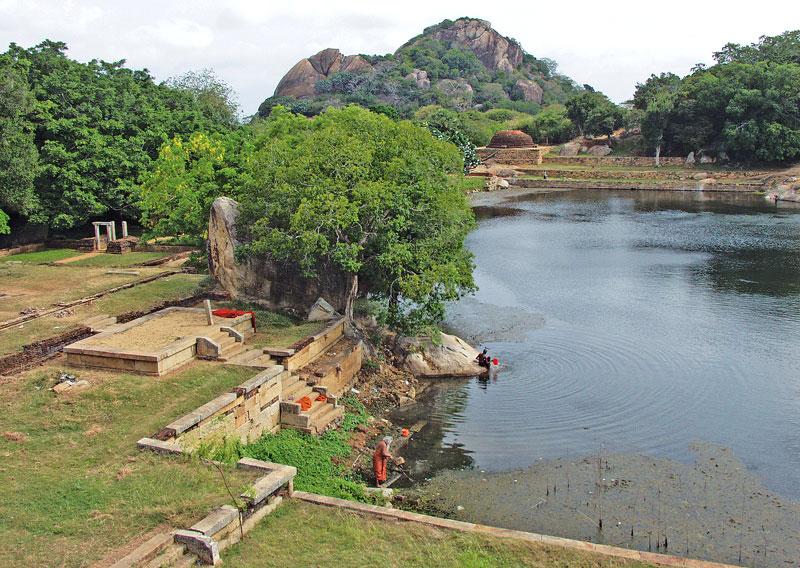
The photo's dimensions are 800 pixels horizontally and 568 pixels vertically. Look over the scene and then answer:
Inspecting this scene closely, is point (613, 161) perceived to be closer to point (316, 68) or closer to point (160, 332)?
point (160, 332)

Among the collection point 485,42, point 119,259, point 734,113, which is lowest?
point 119,259

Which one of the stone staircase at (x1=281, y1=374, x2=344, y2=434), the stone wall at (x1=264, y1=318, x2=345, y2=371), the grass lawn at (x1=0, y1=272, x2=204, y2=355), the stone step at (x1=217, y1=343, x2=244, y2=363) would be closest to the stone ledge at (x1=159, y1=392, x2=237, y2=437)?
the stone staircase at (x1=281, y1=374, x2=344, y2=434)

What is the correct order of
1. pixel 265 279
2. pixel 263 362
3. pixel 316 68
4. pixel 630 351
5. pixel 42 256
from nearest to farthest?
1. pixel 263 362
2. pixel 265 279
3. pixel 630 351
4. pixel 42 256
5. pixel 316 68

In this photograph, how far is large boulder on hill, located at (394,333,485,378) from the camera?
85.4 ft

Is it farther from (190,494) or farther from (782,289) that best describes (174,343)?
(782,289)

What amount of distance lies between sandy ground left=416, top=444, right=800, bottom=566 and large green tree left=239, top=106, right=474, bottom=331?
7.75 m

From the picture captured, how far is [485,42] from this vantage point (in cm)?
18300

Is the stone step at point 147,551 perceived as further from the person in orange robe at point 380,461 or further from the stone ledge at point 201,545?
the person in orange robe at point 380,461

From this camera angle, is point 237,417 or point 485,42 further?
point 485,42

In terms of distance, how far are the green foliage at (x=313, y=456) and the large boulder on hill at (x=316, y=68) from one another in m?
148

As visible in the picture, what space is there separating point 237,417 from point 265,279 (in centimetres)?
929

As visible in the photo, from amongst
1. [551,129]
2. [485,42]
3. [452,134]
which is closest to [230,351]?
[452,134]

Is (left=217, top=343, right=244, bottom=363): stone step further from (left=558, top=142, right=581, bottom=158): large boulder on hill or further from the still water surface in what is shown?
(left=558, top=142, right=581, bottom=158): large boulder on hill

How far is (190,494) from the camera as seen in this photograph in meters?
13.6
